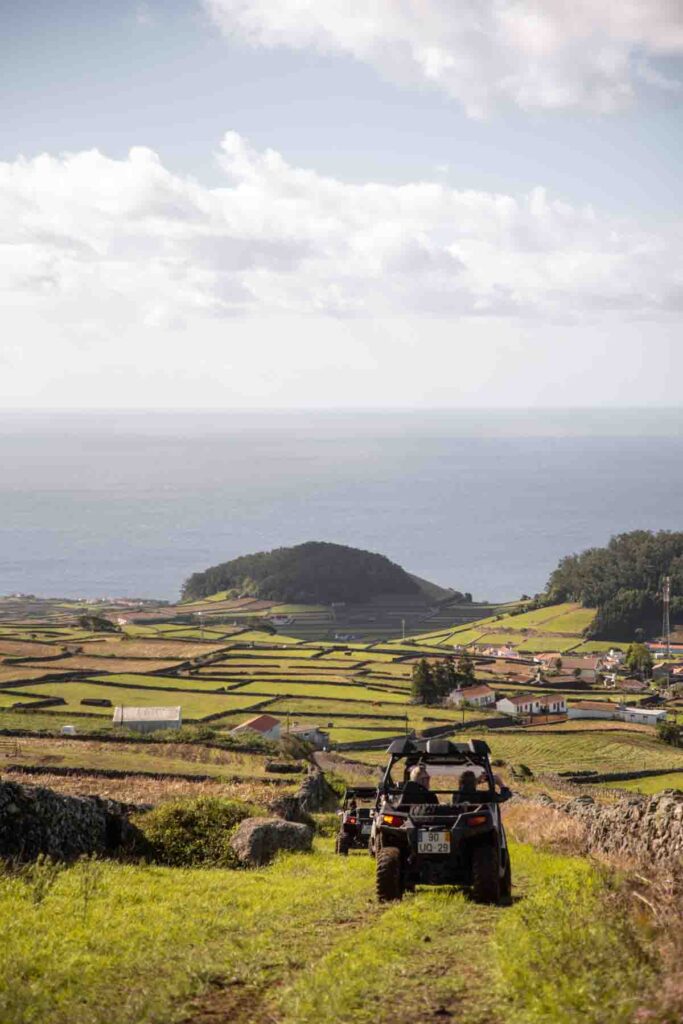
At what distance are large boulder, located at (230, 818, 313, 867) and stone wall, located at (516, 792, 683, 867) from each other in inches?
174

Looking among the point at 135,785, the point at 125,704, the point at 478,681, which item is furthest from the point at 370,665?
the point at 135,785

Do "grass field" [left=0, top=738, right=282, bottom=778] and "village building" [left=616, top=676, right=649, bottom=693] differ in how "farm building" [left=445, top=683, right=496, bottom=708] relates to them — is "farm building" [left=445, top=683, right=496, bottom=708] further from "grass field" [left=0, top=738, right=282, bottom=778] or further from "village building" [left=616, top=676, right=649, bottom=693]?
"grass field" [left=0, top=738, right=282, bottom=778]

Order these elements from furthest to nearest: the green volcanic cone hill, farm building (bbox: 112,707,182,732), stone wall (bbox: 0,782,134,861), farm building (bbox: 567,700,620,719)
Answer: the green volcanic cone hill < farm building (bbox: 567,700,620,719) < farm building (bbox: 112,707,182,732) < stone wall (bbox: 0,782,134,861)

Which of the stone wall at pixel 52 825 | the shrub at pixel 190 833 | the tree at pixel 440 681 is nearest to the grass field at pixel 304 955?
the stone wall at pixel 52 825

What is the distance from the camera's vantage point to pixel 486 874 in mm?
10852

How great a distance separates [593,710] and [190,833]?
65937 millimetres

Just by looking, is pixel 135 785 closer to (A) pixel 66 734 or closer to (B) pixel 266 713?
(A) pixel 66 734

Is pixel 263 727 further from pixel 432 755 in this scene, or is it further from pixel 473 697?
pixel 432 755

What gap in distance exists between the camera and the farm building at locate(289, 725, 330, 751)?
183 ft

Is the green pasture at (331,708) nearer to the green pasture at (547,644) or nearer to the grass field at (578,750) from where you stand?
the grass field at (578,750)

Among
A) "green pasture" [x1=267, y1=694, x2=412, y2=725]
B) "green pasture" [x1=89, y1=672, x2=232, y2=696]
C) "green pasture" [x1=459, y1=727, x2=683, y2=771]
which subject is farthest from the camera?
"green pasture" [x1=89, y1=672, x2=232, y2=696]

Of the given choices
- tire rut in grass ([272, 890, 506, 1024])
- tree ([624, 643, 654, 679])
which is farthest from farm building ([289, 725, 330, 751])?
tree ([624, 643, 654, 679])

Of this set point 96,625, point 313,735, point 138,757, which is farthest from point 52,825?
point 96,625

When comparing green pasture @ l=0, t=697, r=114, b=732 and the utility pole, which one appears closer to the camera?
green pasture @ l=0, t=697, r=114, b=732
